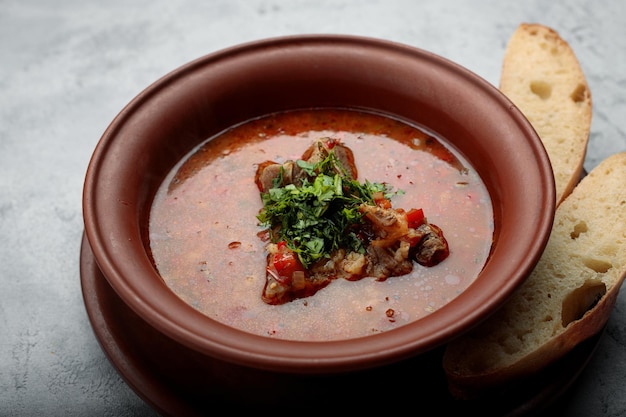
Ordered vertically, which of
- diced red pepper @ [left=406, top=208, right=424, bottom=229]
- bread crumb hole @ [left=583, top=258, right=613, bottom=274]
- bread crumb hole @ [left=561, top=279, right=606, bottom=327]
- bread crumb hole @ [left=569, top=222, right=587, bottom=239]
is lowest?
bread crumb hole @ [left=561, top=279, right=606, bottom=327]

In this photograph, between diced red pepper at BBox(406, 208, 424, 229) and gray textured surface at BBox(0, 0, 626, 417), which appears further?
gray textured surface at BBox(0, 0, 626, 417)

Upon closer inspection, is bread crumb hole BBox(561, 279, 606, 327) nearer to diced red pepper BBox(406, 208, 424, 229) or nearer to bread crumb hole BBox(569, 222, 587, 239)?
bread crumb hole BBox(569, 222, 587, 239)

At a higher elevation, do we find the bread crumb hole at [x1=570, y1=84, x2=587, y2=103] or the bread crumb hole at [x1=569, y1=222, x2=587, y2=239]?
the bread crumb hole at [x1=570, y1=84, x2=587, y2=103]

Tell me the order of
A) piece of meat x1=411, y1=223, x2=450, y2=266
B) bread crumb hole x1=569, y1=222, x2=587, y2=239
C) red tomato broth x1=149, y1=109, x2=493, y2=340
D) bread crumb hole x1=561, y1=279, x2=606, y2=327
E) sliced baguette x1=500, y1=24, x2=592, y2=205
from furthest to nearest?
1. sliced baguette x1=500, y1=24, x2=592, y2=205
2. bread crumb hole x1=569, y1=222, x2=587, y2=239
3. bread crumb hole x1=561, y1=279, x2=606, y2=327
4. piece of meat x1=411, y1=223, x2=450, y2=266
5. red tomato broth x1=149, y1=109, x2=493, y2=340

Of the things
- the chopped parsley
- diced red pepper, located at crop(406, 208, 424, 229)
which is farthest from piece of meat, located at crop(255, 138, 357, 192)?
diced red pepper, located at crop(406, 208, 424, 229)

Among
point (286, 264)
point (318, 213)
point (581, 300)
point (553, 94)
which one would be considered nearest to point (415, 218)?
point (318, 213)

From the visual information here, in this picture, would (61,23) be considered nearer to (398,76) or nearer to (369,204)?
(398,76)
